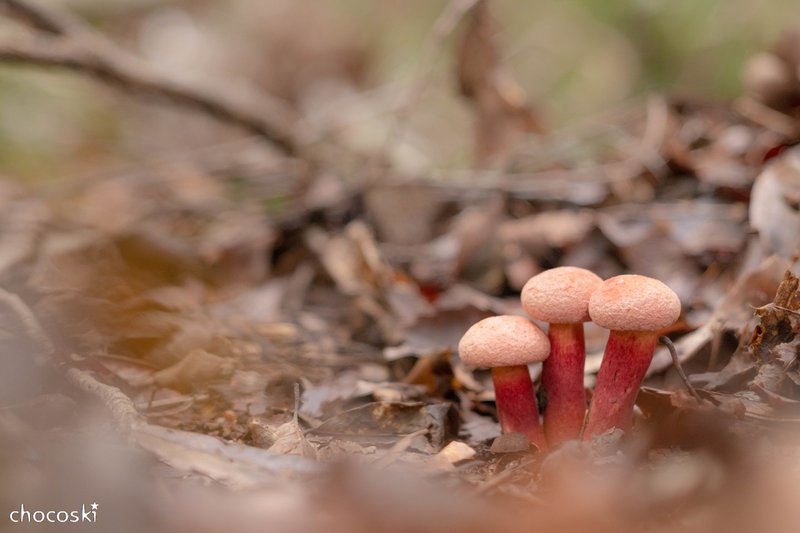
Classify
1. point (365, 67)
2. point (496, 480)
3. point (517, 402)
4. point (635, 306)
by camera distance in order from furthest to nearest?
1. point (365, 67)
2. point (517, 402)
3. point (635, 306)
4. point (496, 480)

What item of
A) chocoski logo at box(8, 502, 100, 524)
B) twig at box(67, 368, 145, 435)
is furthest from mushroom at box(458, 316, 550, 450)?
chocoski logo at box(8, 502, 100, 524)

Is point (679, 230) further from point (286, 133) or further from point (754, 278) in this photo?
point (286, 133)

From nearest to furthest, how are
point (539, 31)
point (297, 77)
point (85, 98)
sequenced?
point (539, 31) < point (85, 98) < point (297, 77)

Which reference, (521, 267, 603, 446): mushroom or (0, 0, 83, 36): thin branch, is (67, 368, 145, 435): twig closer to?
(521, 267, 603, 446): mushroom

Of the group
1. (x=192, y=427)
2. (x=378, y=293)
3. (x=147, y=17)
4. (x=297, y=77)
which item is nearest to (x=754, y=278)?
(x=378, y=293)

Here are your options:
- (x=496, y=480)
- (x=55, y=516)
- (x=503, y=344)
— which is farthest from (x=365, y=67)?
(x=55, y=516)

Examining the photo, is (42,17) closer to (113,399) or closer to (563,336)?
(113,399)
